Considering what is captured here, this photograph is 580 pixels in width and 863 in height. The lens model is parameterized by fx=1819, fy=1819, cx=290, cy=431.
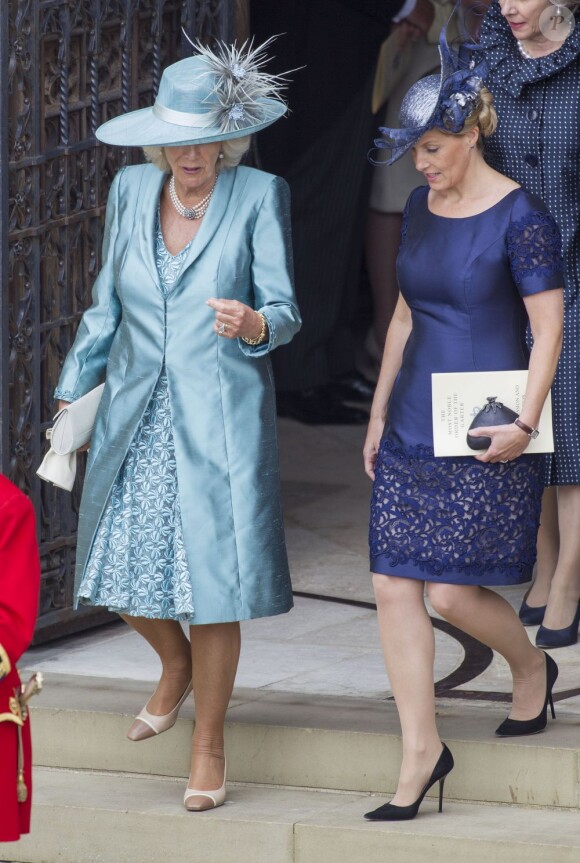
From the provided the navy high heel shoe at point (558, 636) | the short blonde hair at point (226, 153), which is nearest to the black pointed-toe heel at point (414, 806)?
the navy high heel shoe at point (558, 636)

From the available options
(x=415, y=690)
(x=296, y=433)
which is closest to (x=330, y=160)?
(x=296, y=433)

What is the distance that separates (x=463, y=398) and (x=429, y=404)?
0.33 feet

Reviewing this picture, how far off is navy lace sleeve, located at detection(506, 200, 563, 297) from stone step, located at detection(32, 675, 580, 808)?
1140 mm

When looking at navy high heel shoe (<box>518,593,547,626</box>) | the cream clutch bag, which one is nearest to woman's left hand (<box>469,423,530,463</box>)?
the cream clutch bag

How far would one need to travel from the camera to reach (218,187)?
4.44 m

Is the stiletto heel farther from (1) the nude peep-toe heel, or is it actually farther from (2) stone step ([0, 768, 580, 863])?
(1) the nude peep-toe heel

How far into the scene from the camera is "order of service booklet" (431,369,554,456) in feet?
13.6

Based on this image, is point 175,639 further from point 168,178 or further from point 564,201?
point 564,201

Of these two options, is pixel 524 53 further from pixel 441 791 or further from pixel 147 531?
pixel 441 791

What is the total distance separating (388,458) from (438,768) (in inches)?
29.0

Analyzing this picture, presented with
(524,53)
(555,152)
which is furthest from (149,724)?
(524,53)

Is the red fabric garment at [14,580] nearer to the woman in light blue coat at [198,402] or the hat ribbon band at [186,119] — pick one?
the woman in light blue coat at [198,402]

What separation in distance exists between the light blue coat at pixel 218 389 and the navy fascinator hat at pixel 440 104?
394mm

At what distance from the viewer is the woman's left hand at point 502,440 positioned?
4129 mm
